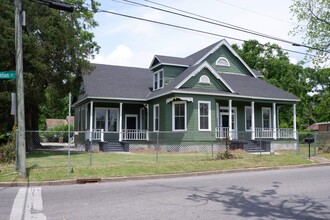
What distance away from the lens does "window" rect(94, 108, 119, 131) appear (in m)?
25.7

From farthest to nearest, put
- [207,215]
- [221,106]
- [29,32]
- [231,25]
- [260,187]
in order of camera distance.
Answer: [221,106] < [29,32] < [231,25] < [260,187] < [207,215]

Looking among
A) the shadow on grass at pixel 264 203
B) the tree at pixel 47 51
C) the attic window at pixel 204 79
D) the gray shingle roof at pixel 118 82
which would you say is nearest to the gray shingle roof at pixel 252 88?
the attic window at pixel 204 79

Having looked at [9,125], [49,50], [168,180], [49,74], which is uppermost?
[49,50]

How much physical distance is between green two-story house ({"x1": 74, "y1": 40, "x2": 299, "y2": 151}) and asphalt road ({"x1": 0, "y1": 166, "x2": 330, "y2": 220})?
1138 cm

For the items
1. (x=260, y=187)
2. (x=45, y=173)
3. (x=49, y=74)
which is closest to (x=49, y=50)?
(x=49, y=74)

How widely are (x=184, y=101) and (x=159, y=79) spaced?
454cm

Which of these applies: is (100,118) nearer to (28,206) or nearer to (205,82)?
(205,82)

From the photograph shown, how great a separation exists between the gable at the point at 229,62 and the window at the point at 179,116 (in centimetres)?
600

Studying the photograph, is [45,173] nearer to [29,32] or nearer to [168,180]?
[168,180]

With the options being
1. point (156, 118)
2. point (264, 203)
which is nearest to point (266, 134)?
point (156, 118)

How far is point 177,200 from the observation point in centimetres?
805

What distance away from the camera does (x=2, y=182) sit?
34.5 ft

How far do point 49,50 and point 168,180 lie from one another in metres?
11.6

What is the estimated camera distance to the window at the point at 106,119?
25.7 m
